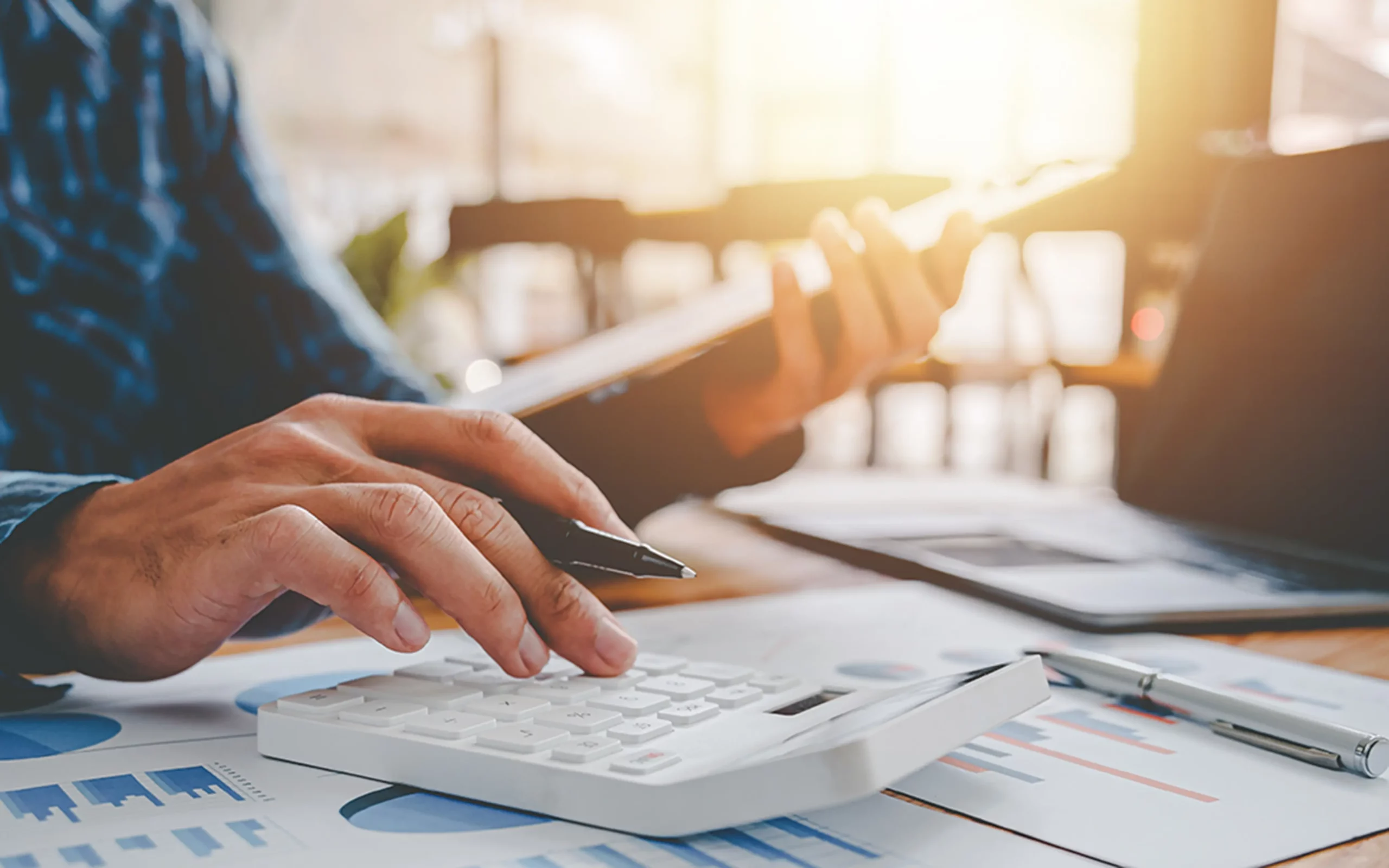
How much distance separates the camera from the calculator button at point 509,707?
0.34 m

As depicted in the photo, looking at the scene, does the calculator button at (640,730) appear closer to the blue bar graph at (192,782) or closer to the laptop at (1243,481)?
the blue bar graph at (192,782)

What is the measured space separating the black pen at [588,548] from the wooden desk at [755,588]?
0.17 metres

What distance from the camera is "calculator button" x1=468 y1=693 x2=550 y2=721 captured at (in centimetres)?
34

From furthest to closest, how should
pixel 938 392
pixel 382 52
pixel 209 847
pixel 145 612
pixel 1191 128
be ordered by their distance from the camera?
1. pixel 382 52
2. pixel 938 392
3. pixel 1191 128
4. pixel 145 612
5. pixel 209 847

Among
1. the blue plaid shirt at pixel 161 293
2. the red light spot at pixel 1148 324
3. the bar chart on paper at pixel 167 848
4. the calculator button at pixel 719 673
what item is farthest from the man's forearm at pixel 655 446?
the red light spot at pixel 1148 324

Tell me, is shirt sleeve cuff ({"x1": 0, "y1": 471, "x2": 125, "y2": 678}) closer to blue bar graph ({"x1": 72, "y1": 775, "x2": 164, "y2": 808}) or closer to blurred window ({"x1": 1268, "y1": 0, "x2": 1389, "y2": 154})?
blue bar graph ({"x1": 72, "y1": 775, "x2": 164, "y2": 808})

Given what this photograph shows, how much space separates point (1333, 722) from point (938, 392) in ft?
9.46

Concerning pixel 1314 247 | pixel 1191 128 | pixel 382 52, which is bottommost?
pixel 1314 247

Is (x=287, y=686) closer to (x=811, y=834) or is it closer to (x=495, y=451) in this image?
(x=495, y=451)

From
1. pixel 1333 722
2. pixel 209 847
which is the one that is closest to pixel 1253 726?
pixel 1333 722

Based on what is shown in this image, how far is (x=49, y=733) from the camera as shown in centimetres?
37

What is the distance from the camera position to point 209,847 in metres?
0.27

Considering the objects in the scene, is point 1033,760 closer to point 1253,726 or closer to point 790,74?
point 1253,726

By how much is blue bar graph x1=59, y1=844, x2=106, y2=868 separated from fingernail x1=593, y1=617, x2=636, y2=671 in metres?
0.17
